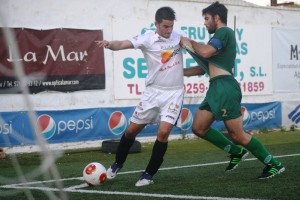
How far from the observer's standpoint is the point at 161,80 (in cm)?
666

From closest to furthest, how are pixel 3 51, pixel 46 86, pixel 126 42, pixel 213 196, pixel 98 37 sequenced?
pixel 213 196 → pixel 126 42 → pixel 3 51 → pixel 46 86 → pixel 98 37

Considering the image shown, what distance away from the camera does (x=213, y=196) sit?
5379mm

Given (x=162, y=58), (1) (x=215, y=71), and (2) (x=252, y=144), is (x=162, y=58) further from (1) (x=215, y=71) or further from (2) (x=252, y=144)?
(2) (x=252, y=144)

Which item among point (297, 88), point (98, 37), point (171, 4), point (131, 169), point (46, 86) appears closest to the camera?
point (131, 169)

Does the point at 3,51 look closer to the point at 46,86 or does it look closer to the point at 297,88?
the point at 46,86

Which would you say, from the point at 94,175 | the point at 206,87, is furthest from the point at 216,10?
the point at 206,87

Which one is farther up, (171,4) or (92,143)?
(171,4)

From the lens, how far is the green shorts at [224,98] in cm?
653

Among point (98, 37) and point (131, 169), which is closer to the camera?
point (131, 169)

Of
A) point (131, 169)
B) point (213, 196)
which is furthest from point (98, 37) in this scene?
point (213, 196)

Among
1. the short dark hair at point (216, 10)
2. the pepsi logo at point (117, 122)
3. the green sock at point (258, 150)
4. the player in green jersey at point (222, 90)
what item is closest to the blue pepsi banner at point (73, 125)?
the pepsi logo at point (117, 122)

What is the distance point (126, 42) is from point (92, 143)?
314 inches

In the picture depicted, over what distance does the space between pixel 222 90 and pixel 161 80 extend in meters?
0.71

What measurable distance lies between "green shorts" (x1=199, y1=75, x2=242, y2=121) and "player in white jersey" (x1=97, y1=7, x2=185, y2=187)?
Answer: 375mm
